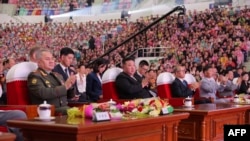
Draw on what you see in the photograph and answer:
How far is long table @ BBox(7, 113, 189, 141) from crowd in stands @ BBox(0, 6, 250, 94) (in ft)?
16.8

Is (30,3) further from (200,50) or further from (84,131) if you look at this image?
(84,131)

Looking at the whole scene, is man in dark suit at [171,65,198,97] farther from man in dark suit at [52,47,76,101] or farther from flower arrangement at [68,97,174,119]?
flower arrangement at [68,97,174,119]

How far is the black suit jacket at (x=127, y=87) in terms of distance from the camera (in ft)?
14.3

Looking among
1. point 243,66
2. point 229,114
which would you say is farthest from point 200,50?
point 229,114

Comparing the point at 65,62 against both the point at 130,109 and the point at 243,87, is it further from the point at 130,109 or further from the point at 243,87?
the point at 243,87

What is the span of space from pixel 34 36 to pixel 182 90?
804 centimetres

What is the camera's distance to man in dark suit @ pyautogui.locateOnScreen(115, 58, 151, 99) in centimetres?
435

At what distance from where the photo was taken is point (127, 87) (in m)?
4.33

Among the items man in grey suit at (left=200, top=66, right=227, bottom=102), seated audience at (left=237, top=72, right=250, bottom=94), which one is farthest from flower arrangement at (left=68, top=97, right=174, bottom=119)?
seated audience at (left=237, top=72, right=250, bottom=94)

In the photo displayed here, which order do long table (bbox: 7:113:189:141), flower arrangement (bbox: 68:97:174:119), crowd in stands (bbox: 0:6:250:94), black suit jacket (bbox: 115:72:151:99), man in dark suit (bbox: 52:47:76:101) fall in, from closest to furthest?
long table (bbox: 7:113:189:141) → flower arrangement (bbox: 68:97:174:119) → man in dark suit (bbox: 52:47:76:101) → black suit jacket (bbox: 115:72:151:99) → crowd in stands (bbox: 0:6:250:94)

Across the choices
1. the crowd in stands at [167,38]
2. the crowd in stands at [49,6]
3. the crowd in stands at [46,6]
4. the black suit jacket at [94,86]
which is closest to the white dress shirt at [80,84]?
the black suit jacket at [94,86]

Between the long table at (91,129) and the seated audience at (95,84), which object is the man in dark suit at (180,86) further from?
the long table at (91,129)

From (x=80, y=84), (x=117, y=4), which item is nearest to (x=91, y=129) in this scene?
(x=80, y=84)

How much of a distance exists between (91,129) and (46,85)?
1229mm
